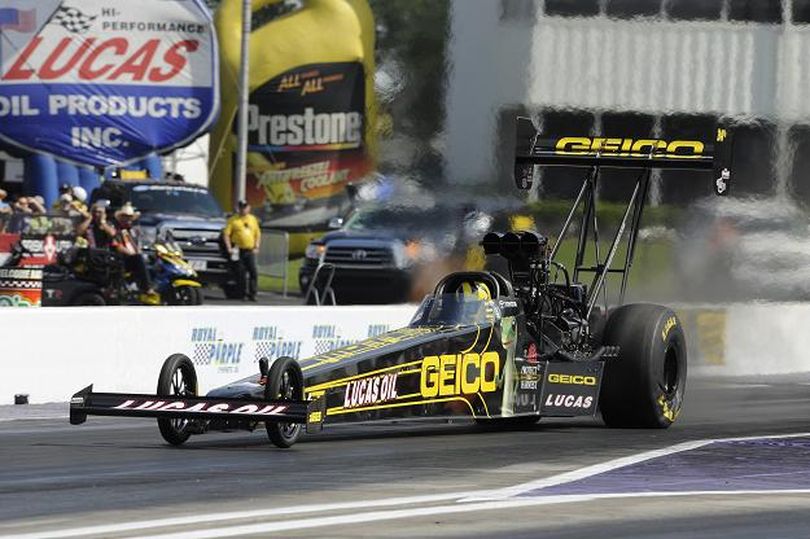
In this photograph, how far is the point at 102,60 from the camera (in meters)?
36.6

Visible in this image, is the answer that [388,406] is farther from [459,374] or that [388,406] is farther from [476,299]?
[476,299]

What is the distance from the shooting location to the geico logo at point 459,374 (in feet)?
48.5

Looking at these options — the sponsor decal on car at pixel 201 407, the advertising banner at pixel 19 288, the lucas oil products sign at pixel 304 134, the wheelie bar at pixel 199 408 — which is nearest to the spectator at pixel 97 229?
the advertising banner at pixel 19 288

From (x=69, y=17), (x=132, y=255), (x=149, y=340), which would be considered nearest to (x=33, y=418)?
(x=149, y=340)

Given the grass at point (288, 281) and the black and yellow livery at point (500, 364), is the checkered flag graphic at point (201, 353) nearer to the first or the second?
the black and yellow livery at point (500, 364)

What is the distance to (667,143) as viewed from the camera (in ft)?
58.7

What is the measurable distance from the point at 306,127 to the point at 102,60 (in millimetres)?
4470

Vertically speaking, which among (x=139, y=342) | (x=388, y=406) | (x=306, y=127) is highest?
(x=306, y=127)

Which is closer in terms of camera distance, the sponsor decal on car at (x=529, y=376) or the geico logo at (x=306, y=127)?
the sponsor decal on car at (x=529, y=376)

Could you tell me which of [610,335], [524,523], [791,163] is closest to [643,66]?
[791,163]

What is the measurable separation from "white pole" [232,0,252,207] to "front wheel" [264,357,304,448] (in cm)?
2185

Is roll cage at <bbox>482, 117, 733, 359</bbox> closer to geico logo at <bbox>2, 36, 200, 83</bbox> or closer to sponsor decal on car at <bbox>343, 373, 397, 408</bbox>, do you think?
sponsor decal on car at <bbox>343, 373, 397, 408</bbox>

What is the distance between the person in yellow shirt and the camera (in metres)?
33.2

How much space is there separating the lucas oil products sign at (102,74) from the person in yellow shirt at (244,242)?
368 cm
